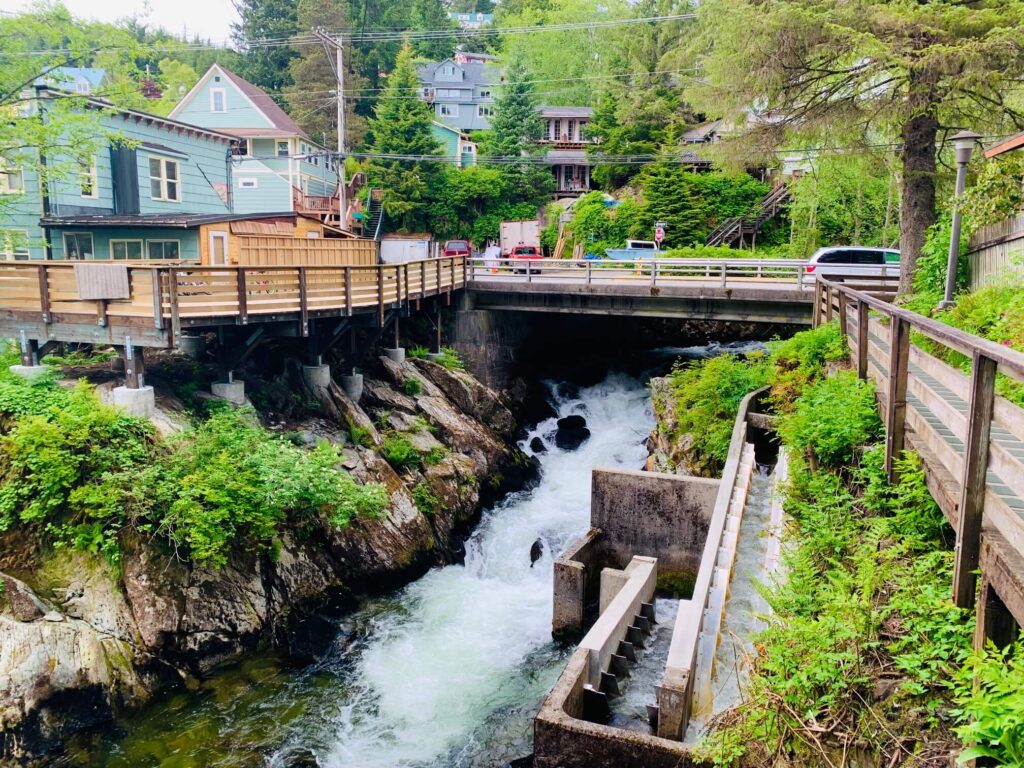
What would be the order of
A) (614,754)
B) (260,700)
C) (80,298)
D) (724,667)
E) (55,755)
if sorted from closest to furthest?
(614,754) → (724,667) → (55,755) → (260,700) → (80,298)

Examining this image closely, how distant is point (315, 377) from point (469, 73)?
51246 mm

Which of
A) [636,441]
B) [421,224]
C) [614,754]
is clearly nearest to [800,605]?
[614,754]

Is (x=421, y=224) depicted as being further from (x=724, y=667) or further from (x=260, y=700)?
(x=724, y=667)

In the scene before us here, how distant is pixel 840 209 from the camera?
108ft

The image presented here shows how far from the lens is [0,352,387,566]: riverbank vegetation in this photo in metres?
10.3

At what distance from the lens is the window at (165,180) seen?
2277cm

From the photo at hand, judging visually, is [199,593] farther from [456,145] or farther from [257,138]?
[456,145]

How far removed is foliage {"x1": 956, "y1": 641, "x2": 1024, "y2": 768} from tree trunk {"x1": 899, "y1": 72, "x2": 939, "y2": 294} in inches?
522

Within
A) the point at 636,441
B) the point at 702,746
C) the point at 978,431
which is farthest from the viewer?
the point at 636,441

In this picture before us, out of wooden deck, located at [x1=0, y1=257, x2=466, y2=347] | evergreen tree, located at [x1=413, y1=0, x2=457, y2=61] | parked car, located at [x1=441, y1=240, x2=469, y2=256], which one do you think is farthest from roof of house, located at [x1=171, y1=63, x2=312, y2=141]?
wooden deck, located at [x1=0, y1=257, x2=466, y2=347]

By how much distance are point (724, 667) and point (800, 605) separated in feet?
6.27

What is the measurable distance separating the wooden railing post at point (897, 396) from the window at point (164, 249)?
18995 millimetres

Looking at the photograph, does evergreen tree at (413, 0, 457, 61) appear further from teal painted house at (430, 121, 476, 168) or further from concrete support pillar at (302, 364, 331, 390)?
concrete support pillar at (302, 364, 331, 390)

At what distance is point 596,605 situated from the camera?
529 inches
